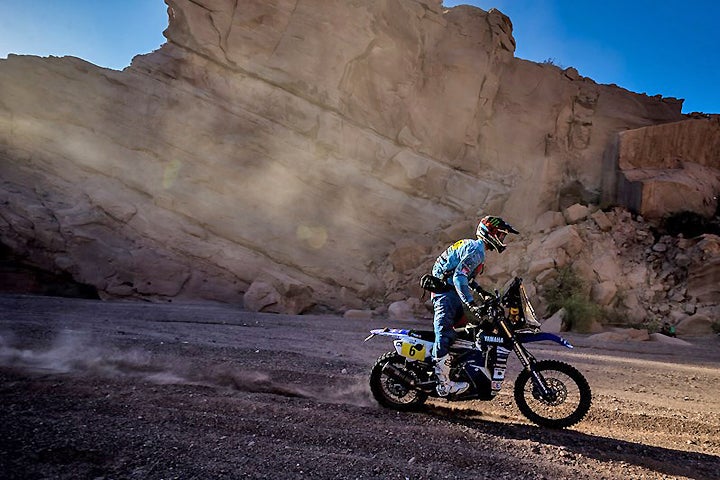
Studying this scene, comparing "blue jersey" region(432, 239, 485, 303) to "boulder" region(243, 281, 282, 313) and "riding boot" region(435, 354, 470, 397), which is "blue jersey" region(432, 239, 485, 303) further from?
"boulder" region(243, 281, 282, 313)

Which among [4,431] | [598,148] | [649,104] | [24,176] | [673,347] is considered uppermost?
[649,104]

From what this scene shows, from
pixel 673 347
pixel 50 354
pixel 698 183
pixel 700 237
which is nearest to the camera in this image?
pixel 50 354

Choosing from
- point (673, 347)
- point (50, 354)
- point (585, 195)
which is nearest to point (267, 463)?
point (50, 354)

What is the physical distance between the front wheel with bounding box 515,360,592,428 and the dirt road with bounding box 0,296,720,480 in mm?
202

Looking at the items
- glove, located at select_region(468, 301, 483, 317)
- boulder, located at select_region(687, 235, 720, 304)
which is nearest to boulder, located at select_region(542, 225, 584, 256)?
boulder, located at select_region(687, 235, 720, 304)

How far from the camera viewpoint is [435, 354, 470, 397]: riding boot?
5336 mm

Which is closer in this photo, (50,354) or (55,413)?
(55,413)

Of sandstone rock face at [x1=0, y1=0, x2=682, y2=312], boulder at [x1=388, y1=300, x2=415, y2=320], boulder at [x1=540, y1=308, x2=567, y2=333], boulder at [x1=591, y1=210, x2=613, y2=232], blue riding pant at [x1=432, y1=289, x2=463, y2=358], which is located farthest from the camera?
boulder at [x1=591, y1=210, x2=613, y2=232]

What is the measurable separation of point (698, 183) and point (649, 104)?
7.70 meters

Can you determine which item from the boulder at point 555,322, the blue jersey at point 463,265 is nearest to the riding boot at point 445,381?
the blue jersey at point 463,265

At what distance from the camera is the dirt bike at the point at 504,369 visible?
16.9 ft

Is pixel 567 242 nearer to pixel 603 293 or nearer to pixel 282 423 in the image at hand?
pixel 603 293

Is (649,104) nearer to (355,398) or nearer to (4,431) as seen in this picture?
(355,398)

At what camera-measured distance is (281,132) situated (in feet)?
81.5
